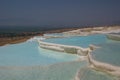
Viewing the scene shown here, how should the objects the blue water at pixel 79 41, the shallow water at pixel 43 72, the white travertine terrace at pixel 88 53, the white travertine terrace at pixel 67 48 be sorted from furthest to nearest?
the blue water at pixel 79 41
the white travertine terrace at pixel 67 48
the shallow water at pixel 43 72
the white travertine terrace at pixel 88 53

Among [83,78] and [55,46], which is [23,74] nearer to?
[83,78]

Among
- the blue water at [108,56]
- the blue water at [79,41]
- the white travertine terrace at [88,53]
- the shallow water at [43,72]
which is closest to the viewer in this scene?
the white travertine terrace at [88,53]

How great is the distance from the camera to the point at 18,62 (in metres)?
8.93

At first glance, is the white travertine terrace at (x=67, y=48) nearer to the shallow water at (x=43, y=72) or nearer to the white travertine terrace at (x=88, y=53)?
the white travertine terrace at (x=88, y=53)

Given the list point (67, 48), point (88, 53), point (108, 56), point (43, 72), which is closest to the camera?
point (43, 72)

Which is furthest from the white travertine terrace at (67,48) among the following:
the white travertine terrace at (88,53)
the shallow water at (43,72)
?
the shallow water at (43,72)

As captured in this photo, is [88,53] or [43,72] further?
[88,53]

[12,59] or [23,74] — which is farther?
[12,59]

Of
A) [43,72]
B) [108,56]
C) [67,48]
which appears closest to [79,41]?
[67,48]

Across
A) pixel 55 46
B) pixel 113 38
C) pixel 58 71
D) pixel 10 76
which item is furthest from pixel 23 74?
pixel 113 38

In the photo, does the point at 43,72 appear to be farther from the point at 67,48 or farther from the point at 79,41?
the point at 79,41

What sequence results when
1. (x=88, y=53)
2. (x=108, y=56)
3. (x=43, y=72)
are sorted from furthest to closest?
1. (x=88, y=53)
2. (x=108, y=56)
3. (x=43, y=72)

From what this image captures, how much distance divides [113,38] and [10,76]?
8750 millimetres

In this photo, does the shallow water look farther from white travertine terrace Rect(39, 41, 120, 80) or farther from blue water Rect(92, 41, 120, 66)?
blue water Rect(92, 41, 120, 66)
